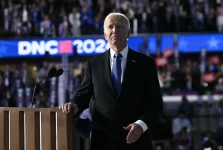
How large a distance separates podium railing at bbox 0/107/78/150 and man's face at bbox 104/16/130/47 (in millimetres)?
549

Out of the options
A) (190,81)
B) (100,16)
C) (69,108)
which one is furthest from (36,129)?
(100,16)

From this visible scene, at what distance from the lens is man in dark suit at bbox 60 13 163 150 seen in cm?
338

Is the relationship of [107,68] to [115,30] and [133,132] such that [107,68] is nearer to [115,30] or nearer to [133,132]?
[115,30]

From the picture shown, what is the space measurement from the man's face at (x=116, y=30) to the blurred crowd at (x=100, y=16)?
46.5 ft

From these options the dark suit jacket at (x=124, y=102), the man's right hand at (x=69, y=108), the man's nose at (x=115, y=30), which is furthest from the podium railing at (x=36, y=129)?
the man's nose at (x=115, y=30)

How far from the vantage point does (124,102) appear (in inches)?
133

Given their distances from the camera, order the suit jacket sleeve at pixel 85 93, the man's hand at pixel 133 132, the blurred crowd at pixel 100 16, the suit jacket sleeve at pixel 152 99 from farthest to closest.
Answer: the blurred crowd at pixel 100 16 → the suit jacket sleeve at pixel 85 93 → the suit jacket sleeve at pixel 152 99 → the man's hand at pixel 133 132

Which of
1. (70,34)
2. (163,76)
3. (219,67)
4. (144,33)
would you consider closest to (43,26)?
(70,34)

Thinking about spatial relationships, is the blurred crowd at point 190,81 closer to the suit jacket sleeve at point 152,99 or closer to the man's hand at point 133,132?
Answer: the suit jacket sleeve at point 152,99

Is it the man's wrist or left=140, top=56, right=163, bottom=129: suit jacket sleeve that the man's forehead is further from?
the man's wrist

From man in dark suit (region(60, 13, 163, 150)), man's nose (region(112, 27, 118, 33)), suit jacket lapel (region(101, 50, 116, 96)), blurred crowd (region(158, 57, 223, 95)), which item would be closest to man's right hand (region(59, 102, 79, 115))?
man in dark suit (region(60, 13, 163, 150))

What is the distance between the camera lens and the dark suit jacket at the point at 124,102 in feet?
11.1

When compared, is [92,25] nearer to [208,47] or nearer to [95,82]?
[208,47]

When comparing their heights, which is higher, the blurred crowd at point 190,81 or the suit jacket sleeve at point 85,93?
the suit jacket sleeve at point 85,93
